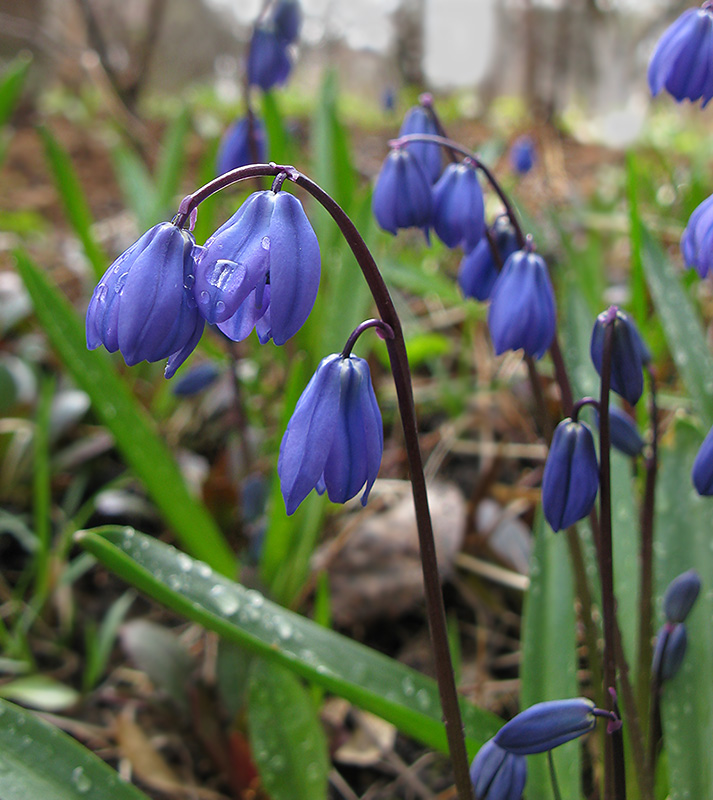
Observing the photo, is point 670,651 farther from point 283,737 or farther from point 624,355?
point 283,737

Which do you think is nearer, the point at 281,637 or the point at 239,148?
the point at 281,637

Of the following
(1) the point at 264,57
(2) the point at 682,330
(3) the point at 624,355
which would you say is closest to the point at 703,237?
(3) the point at 624,355

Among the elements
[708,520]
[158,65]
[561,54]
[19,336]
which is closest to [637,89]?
[561,54]

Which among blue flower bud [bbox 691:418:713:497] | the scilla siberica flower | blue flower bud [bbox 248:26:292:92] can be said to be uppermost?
blue flower bud [bbox 248:26:292:92]

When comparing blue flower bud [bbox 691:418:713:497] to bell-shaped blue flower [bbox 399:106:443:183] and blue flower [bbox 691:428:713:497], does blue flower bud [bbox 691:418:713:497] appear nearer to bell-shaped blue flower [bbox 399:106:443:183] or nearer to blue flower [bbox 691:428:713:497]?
blue flower [bbox 691:428:713:497]

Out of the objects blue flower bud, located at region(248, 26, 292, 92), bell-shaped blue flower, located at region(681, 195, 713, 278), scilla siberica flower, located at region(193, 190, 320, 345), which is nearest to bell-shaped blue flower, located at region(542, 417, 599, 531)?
Answer: bell-shaped blue flower, located at region(681, 195, 713, 278)

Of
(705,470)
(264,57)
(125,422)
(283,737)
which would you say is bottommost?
(283,737)

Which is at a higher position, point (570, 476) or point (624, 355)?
point (624, 355)
